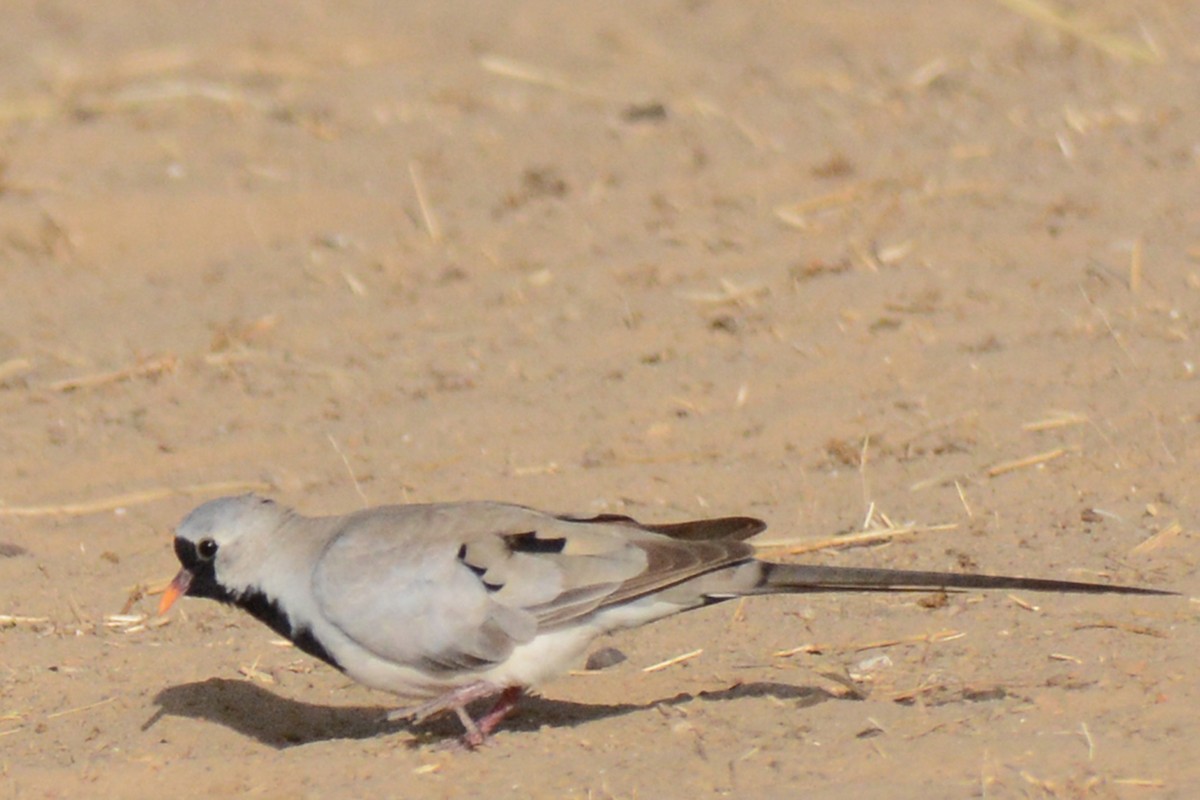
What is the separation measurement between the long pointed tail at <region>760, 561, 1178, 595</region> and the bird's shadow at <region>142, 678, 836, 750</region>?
327mm

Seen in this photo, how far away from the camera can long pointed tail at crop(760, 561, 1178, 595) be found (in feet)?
16.4

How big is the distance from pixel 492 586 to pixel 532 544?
0.53 ft

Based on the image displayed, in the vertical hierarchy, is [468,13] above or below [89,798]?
below

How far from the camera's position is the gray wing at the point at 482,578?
5066mm

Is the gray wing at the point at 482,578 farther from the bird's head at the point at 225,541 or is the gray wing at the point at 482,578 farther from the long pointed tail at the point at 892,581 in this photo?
the bird's head at the point at 225,541

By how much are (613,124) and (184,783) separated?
6.01 meters

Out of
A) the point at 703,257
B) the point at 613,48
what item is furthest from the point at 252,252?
the point at 613,48

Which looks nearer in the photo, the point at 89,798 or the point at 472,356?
the point at 89,798

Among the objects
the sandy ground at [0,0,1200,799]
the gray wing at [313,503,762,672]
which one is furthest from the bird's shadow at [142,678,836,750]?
the gray wing at [313,503,762,672]

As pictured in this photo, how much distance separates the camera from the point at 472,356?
25.5 feet

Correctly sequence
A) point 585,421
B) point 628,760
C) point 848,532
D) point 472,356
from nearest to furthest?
point 628,760 < point 848,532 < point 585,421 < point 472,356

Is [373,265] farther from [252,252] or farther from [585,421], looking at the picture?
[585,421]

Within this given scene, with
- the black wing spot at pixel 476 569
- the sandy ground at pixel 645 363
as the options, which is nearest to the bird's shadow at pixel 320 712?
the sandy ground at pixel 645 363

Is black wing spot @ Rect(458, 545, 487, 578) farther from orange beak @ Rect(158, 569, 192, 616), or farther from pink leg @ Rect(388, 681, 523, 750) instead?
orange beak @ Rect(158, 569, 192, 616)
